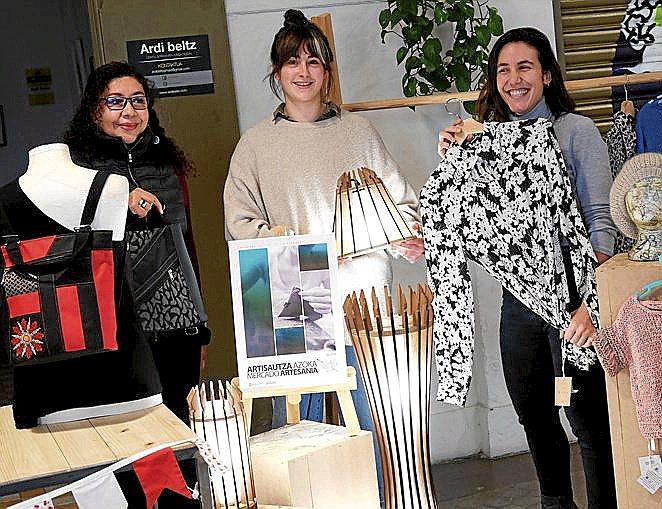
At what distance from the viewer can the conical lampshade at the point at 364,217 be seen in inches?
132

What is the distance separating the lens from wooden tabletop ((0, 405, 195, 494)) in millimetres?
2217

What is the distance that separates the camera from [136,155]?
335cm

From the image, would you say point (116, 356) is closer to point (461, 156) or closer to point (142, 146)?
point (142, 146)

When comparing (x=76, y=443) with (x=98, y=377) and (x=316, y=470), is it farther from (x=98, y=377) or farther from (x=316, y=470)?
(x=316, y=470)

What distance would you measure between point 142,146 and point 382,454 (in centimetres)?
128

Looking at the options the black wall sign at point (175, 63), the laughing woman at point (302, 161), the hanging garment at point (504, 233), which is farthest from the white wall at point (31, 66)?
the hanging garment at point (504, 233)

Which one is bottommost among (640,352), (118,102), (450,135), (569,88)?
(640,352)

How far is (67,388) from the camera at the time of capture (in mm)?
2600

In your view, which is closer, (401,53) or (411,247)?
(411,247)

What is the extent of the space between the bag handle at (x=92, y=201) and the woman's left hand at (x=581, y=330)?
1.45 metres

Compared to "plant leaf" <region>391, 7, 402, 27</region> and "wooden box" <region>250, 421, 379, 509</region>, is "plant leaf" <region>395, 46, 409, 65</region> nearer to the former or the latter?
"plant leaf" <region>391, 7, 402, 27</region>

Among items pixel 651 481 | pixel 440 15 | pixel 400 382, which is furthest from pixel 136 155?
pixel 651 481

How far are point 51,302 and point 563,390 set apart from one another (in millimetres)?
1514

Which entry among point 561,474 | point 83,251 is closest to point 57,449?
point 83,251
